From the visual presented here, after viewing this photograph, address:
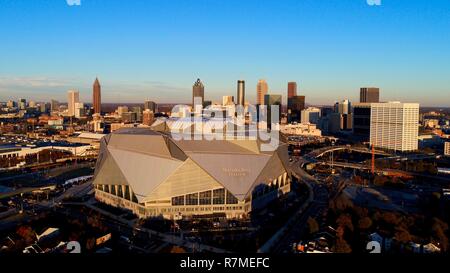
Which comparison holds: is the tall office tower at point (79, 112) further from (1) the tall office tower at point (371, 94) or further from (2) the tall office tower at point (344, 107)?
(1) the tall office tower at point (371, 94)

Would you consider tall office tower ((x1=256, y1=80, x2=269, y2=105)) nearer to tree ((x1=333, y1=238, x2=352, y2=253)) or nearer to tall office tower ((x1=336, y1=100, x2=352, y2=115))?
tall office tower ((x1=336, y1=100, x2=352, y2=115))

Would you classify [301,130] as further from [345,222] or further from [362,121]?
[345,222]

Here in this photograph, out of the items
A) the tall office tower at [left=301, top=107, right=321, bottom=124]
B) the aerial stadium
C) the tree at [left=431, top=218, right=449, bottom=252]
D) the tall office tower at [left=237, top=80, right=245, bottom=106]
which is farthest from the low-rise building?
the tree at [left=431, top=218, right=449, bottom=252]

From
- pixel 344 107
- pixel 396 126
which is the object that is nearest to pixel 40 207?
pixel 396 126

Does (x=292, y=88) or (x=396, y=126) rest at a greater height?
(x=292, y=88)
